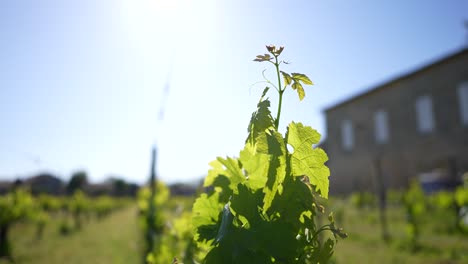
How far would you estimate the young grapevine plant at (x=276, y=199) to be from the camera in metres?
1.01

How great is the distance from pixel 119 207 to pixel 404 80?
33148 mm

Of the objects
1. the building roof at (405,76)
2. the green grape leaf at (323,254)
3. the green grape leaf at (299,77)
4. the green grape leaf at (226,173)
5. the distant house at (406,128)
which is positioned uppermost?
the building roof at (405,76)

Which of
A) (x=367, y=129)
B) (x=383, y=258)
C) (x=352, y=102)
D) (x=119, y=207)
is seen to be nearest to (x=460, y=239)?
(x=383, y=258)

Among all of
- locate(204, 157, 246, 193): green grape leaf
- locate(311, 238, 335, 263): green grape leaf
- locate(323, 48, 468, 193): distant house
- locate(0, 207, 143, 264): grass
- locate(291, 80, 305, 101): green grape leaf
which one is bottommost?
locate(0, 207, 143, 264): grass

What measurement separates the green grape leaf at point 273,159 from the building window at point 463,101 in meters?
25.1

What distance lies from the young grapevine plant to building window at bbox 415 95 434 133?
26.4 metres

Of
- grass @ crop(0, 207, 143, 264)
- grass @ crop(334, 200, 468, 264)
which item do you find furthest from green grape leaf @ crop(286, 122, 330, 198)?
grass @ crop(0, 207, 143, 264)

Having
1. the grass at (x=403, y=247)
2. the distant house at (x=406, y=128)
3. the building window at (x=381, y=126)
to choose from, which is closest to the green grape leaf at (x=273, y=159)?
the grass at (x=403, y=247)

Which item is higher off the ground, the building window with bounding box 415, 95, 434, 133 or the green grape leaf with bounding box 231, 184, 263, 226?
the building window with bounding box 415, 95, 434, 133

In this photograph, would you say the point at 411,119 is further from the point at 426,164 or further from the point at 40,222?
the point at 40,222

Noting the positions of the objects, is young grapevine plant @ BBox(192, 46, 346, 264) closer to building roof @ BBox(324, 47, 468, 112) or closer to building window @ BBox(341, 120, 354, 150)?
building roof @ BBox(324, 47, 468, 112)

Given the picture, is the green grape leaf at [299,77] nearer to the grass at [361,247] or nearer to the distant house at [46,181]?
the distant house at [46,181]

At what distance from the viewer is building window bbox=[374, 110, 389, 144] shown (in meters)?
27.7

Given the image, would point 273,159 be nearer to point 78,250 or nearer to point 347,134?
point 78,250
